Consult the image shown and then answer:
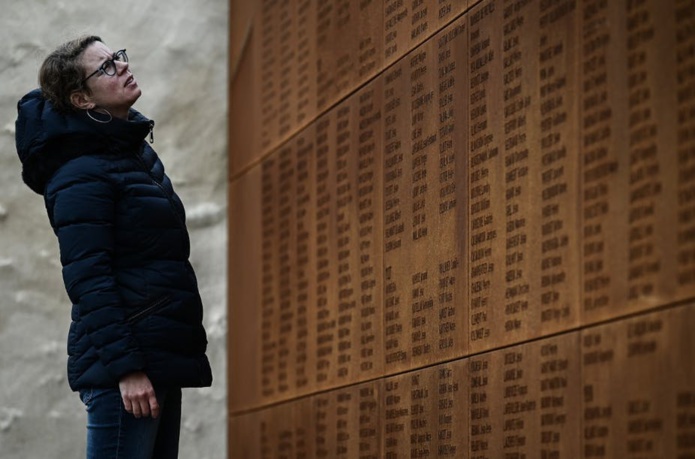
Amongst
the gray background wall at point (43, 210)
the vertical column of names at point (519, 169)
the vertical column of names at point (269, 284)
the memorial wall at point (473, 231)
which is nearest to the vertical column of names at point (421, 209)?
the memorial wall at point (473, 231)

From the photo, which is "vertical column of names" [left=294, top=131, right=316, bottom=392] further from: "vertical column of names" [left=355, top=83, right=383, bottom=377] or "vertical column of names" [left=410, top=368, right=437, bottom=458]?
"vertical column of names" [left=410, top=368, right=437, bottom=458]

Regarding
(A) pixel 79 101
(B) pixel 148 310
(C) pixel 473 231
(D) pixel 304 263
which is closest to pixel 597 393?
(C) pixel 473 231

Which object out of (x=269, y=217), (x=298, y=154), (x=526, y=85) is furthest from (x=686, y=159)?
(x=269, y=217)

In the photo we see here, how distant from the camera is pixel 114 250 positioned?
3.86 meters

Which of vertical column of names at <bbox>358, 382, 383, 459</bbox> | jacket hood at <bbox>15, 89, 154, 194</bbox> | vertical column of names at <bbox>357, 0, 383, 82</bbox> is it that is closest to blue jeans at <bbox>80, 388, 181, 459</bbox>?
jacket hood at <bbox>15, 89, 154, 194</bbox>

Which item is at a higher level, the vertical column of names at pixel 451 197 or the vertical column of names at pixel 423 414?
the vertical column of names at pixel 451 197

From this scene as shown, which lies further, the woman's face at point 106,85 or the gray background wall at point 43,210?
the gray background wall at point 43,210

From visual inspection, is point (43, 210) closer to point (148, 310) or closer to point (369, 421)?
point (369, 421)

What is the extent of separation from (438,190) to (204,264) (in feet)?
9.30

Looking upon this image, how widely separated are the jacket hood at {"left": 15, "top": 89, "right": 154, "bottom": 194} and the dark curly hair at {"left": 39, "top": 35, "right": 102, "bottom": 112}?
0.10 ft

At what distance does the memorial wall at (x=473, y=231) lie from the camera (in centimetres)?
337

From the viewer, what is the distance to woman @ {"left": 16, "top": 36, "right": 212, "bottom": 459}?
373 cm

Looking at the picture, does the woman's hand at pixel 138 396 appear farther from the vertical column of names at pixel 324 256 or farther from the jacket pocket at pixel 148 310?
the vertical column of names at pixel 324 256

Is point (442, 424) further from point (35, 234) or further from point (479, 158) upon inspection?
point (35, 234)
